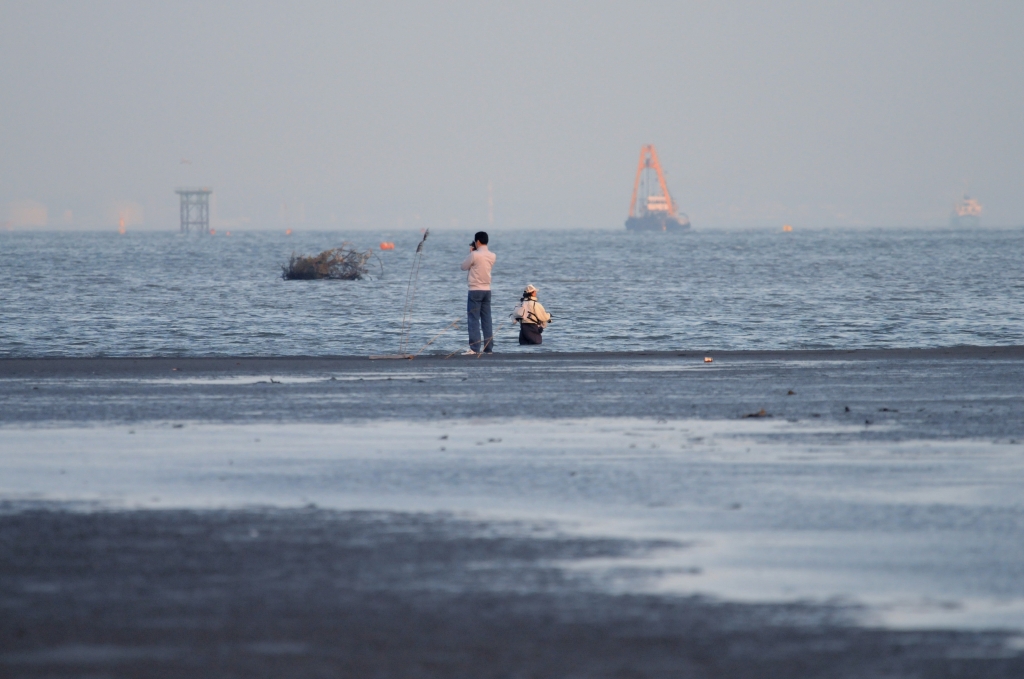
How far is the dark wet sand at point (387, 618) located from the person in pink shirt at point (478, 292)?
1454cm

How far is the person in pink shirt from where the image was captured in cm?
2212

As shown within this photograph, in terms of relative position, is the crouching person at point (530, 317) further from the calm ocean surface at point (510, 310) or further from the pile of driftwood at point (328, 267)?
the pile of driftwood at point (328, 267)

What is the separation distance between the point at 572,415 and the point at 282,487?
491 centimetres

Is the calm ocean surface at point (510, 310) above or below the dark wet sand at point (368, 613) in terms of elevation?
below

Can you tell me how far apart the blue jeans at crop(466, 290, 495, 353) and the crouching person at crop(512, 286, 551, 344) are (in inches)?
58.6

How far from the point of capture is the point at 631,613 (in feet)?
19.1

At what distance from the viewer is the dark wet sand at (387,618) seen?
5090mm

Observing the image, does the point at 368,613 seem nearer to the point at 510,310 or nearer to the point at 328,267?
the point at 510,310

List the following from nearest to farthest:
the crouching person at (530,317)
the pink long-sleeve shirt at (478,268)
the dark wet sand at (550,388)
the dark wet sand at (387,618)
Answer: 1. the dark wet sand at (387,618)
2. the dark wet sand at (550,388)
3. the pink long-sleeve shirt at (478,268)
4. the crouching person at (530,317)

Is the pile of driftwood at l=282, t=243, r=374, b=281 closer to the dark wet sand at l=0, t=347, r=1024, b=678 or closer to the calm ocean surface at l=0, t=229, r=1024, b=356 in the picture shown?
the calm ocean surface at l=0, t=229, r=1024, b=356

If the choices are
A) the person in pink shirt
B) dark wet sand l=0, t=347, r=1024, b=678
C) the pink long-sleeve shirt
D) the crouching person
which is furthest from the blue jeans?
dark wet sand l=0, t=347, r=1024, b=678

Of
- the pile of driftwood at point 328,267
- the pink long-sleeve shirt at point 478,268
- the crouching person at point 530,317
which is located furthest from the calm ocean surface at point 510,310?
the pink long-sleeve shirt at point 478,268

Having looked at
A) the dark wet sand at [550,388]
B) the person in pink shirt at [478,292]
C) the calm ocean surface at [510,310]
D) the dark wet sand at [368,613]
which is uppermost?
the person in pink shirt at [478,292]

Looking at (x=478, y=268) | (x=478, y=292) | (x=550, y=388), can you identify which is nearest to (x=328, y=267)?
(x=478, y=292)
